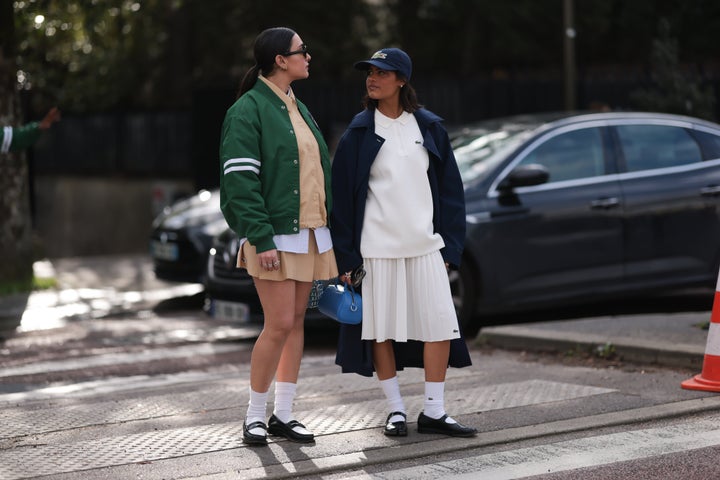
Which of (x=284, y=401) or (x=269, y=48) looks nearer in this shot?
(x=269, y=48)

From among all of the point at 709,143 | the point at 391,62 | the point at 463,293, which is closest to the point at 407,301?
the point at 391,62

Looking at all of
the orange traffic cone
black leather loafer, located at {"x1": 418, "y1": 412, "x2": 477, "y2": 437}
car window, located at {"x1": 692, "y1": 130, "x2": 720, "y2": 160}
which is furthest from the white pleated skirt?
car window, located at {"x1": 692, "y1": 130, "x2": 720, "y2": 160}

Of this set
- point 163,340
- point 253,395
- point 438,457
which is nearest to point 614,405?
point 438,457

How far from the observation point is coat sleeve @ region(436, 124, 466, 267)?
5.95m

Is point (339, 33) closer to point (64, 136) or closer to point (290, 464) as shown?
point (64, 136)

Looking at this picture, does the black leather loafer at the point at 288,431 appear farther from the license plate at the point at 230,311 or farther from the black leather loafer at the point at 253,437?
the license plate at the point at 230,311

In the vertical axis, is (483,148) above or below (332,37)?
below

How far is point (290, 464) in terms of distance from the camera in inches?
211

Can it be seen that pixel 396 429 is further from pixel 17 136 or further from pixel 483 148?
pixel 17 136

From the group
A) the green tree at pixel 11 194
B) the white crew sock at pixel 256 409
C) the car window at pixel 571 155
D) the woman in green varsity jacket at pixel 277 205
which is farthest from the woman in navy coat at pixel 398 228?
the green tree at pixel 11 194

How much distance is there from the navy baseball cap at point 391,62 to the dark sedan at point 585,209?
3393mm

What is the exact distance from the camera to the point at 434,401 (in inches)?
233

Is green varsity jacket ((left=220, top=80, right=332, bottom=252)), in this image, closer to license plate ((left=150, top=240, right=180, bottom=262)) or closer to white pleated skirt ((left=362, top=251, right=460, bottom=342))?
white pleated skirt ((left=362, top=251, right=460, bottom=342))

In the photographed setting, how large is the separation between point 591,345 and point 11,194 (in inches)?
291
